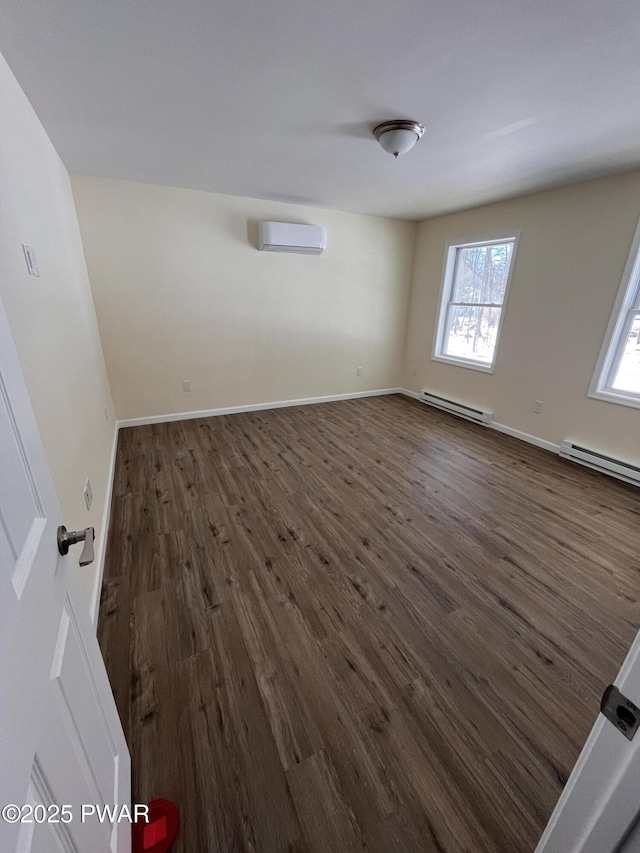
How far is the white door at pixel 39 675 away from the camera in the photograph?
434 mm

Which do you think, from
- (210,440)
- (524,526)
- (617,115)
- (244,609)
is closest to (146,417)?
(210,440)

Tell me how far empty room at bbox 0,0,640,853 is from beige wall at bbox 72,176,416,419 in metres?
0.04

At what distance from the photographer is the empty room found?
832mm

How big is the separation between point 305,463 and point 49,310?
208cm

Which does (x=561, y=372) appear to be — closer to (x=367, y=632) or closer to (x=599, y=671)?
(x=599, y=671)

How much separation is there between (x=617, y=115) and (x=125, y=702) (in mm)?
3597

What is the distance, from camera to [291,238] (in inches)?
152

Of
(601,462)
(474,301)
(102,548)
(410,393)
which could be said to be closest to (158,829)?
(102,548)

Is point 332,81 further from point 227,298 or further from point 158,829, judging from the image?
point 158,829

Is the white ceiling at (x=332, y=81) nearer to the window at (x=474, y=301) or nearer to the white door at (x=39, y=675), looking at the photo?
the window at (x=474, y=301)

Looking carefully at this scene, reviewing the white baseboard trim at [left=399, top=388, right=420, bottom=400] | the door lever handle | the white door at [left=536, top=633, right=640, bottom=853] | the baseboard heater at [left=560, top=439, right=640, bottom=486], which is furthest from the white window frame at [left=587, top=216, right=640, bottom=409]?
the door lever handle

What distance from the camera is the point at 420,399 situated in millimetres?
5055

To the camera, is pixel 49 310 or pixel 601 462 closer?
pixel 49 310

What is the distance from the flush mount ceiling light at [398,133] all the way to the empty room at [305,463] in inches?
0.8
